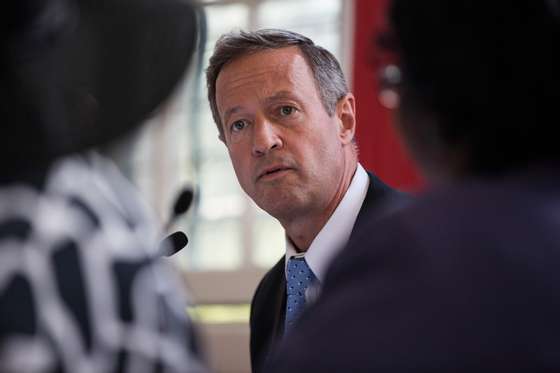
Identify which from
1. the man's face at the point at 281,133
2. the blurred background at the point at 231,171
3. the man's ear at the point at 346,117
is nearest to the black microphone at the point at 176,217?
the man's face at the point at 281,133

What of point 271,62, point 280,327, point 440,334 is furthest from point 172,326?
point 271,62

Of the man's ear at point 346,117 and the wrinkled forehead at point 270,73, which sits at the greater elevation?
the wrinkled forehead at point 270,73

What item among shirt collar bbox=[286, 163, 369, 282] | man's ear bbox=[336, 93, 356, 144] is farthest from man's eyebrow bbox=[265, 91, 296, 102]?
shirt collar bbox=[286, 163, 369, 282]

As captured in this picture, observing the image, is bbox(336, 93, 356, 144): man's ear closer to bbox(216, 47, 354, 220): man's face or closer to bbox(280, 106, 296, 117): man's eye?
Answer: bbox(216, 47, 354, 220): man's face

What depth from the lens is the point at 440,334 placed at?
2.67 ft

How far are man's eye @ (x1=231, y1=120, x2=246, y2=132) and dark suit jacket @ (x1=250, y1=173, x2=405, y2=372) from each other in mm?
347

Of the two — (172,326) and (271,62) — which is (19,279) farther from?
(271,62)

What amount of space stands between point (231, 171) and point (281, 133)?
4250 mm

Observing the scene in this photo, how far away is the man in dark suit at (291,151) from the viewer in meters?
2.21

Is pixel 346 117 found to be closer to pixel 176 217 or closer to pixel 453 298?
pixel 176 217

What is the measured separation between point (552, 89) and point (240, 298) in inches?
215

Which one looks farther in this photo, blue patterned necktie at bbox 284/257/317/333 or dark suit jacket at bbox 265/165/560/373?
blue patterned necktie at bbox 284/257/317/333

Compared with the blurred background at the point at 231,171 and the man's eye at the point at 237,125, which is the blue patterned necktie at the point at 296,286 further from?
the blurred background at the point at 231,171

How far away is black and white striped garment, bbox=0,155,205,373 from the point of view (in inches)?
25.5
